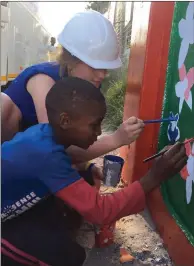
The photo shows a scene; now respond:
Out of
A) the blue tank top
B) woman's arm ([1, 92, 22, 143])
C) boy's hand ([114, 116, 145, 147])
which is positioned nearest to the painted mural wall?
boy's hand ([114, 116, 145, 147])

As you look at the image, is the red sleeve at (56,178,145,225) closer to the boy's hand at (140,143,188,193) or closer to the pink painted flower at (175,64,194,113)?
the boy's hand at (140,143,188,193)

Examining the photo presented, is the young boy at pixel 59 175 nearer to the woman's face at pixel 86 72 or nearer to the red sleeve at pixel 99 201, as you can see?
the red sleeve at pixel 99 201

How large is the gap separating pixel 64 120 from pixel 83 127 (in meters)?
0.09

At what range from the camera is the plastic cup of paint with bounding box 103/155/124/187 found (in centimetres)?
230

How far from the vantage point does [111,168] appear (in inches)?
91.0

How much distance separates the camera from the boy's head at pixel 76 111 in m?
1.70

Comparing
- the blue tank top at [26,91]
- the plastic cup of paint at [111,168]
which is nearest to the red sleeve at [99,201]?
the plastic cup of paint at [111,168]

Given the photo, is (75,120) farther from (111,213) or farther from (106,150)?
(106,150)

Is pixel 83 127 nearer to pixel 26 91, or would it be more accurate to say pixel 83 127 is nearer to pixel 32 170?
pixel 32 170

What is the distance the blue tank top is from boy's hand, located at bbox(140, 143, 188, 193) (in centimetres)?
83

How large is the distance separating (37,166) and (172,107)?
108 cm

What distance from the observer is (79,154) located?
2.46 meters

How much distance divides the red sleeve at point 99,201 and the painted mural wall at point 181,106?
0.40m

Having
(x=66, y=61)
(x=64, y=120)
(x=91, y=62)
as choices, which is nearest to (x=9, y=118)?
(x=66, y=61)
